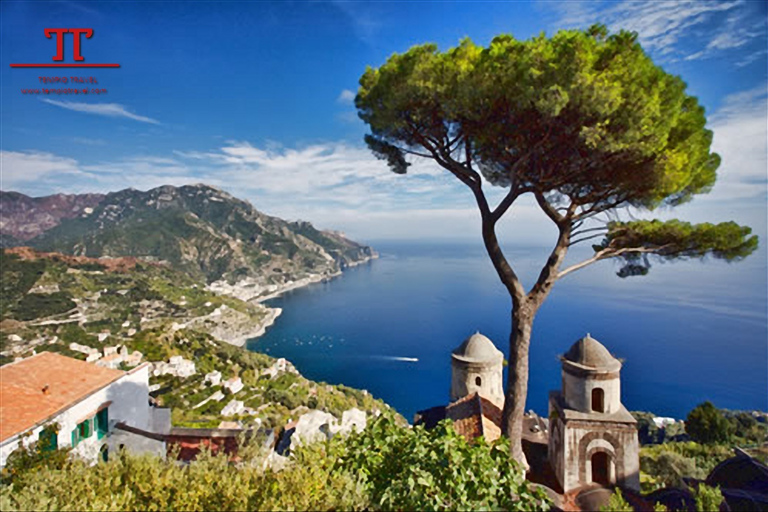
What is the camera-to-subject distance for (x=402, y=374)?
59.8 meters

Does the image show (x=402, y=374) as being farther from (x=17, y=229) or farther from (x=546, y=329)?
(x=17, y=229)

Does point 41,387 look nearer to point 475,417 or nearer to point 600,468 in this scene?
point 475,417

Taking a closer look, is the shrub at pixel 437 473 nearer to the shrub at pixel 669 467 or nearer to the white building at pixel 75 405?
the white building at pixel 75 405

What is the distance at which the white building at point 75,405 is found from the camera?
24.3 ft

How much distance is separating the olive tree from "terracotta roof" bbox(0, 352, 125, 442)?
888 cm

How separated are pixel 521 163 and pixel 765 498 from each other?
999cm

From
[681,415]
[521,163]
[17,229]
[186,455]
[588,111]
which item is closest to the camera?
[588,111]

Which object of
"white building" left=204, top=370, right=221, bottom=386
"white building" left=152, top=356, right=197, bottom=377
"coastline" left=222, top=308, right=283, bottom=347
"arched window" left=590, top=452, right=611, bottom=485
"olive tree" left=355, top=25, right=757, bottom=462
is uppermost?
"olive tree" left=355, top=25, right=757, bottom=462

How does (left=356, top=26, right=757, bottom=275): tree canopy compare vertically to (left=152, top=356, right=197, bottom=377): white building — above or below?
above

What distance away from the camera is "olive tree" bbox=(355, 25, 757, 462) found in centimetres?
579

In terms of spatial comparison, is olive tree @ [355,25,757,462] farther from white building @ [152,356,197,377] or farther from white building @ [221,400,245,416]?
white building @ [152,356,197,377]

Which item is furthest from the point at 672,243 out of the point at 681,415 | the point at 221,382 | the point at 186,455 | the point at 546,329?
the point at 546,329

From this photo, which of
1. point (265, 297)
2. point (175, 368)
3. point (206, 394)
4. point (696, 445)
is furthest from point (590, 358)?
point (265, 297)

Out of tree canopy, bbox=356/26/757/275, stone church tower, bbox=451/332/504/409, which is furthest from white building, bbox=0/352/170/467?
tree canopy, bbox=356/26/757/275
